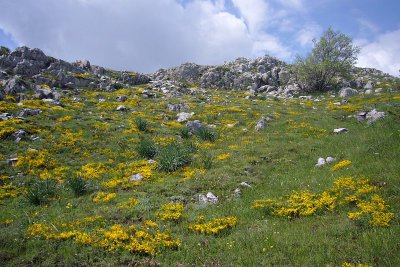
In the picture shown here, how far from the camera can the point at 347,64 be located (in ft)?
174

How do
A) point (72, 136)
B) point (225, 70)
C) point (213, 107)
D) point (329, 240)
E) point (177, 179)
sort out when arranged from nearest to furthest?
point (329, 240), point (177, 179), point (72, 136), point (213, 107), point (225, 70)

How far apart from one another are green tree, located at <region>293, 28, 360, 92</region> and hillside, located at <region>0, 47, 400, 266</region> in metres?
23.1

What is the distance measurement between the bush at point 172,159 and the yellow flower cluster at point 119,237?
6505 mm

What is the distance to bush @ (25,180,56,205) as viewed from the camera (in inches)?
560

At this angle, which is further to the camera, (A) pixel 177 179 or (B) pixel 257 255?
(A) pixel 177 179

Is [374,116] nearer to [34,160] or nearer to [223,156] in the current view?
[223,156]

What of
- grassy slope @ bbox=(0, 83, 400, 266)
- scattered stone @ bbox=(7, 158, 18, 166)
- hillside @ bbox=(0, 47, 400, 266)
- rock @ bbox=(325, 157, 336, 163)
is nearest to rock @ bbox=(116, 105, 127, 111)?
hillside @ bbox=(0, 47, 400, 266)

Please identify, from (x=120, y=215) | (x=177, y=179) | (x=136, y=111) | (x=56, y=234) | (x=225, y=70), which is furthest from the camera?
(x=225, y=70)

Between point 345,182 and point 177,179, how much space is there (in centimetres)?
785

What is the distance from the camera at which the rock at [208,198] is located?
14.2 m

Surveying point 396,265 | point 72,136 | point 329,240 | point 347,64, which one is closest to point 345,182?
point 329,240

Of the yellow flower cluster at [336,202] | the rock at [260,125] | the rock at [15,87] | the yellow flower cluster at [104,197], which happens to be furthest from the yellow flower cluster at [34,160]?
the rock at [15,87]

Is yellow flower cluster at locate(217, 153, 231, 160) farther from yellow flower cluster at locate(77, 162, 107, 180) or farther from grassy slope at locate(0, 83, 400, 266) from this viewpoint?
yellow flower cluster at locate(77, 162, 107, 180)

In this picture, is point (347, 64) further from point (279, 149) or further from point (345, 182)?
point (345, 182)
